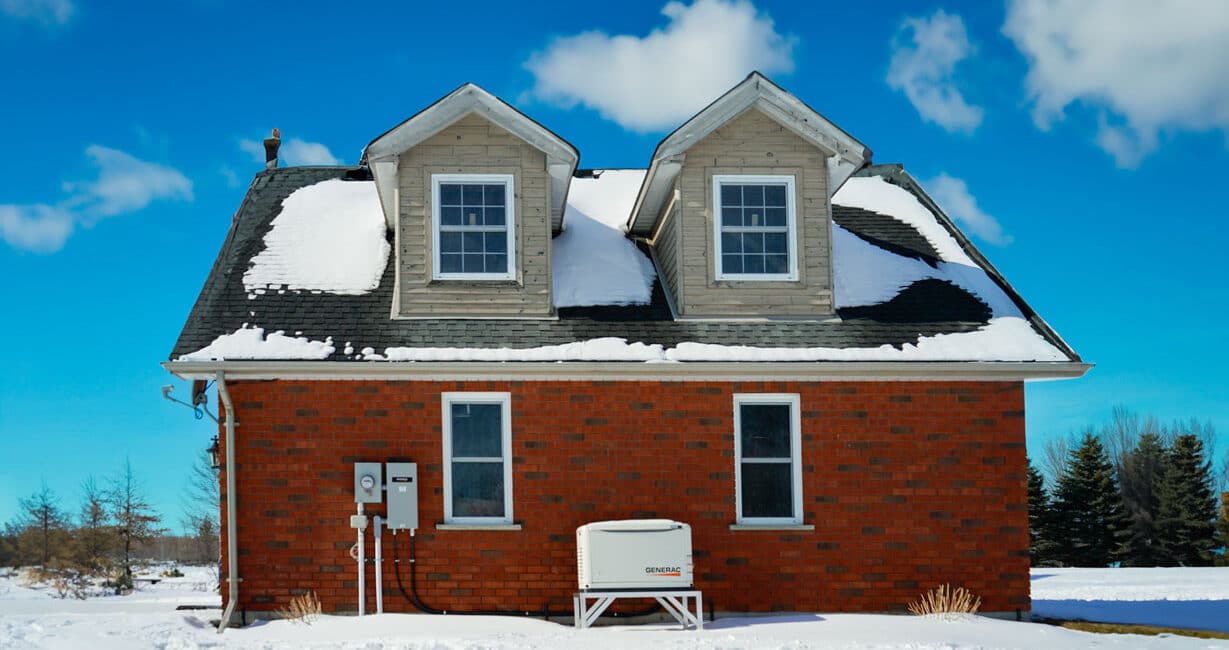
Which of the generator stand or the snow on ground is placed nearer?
the generator stand

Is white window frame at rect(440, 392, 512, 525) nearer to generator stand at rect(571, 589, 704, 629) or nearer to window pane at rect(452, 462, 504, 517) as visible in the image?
window pane at rect(452, 462, 504, 517)

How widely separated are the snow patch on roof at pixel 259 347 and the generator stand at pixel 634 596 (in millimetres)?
3957

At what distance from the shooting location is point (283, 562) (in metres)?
12.9

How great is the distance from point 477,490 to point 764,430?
3420 mm

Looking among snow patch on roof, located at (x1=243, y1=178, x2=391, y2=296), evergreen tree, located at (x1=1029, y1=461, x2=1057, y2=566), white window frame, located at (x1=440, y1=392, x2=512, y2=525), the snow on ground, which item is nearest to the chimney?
snow patch on roof, located at (x1=243, y1=178, x2=391, y2=296)

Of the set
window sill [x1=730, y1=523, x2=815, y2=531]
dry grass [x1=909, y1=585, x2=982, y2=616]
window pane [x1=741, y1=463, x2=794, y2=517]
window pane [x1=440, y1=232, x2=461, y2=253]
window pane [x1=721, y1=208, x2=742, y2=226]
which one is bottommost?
dry grass [x1=909, y1=585, x2=982, y2=616]

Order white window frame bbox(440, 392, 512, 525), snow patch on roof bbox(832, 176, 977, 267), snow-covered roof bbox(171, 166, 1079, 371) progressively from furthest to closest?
1. snow patch on roof bbox(832, 176, 977, 267)
2. snow-covered roof bbox(171, 166, 1079, 371)
3. white window frame bbox(440, 392, 512, 525)

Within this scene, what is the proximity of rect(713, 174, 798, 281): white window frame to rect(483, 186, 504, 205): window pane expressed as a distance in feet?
8.60

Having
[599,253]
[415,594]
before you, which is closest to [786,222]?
[599,253]

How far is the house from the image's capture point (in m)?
13.0

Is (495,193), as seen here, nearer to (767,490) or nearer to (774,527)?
(767,490)

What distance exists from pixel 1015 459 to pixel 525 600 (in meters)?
5.95

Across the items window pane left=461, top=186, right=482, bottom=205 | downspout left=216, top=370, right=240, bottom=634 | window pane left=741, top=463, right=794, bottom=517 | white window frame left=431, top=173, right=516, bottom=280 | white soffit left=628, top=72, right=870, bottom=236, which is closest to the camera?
downspout left=216, top=370, right=240, bottom=634

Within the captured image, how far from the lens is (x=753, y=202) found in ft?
47.1
